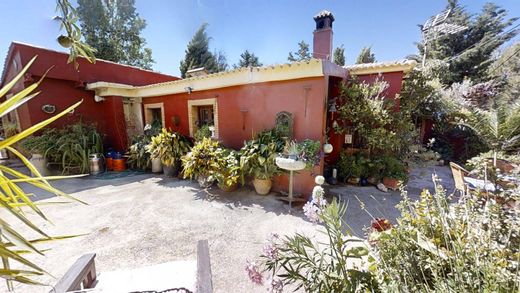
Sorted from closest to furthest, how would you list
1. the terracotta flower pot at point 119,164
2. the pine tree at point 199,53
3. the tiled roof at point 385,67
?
the tiled roof at point 385,67, the terracotta flower pot at point 119,164, the pine tree at point 199,53

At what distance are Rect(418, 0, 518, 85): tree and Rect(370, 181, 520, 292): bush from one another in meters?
12.4

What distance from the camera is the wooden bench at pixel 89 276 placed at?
4.97 feet

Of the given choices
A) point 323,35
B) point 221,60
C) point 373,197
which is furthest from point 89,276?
point 221,60

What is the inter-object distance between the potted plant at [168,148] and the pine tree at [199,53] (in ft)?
36.8

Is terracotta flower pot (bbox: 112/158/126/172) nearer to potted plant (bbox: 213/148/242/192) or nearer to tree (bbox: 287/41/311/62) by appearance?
potted plant (bbox: 213/148/242/192)

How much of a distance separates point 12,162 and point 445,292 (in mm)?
11945

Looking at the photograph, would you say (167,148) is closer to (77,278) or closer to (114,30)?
(77,278)

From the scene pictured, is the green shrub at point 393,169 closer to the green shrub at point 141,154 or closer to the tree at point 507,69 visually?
the green shrub at point 141,154

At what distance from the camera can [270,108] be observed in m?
4.86

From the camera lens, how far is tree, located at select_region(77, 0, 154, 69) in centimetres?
1472

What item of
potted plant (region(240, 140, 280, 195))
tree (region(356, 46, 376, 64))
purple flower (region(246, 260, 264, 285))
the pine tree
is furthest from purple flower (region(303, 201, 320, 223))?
tree (region(356, 46, 376, 64))

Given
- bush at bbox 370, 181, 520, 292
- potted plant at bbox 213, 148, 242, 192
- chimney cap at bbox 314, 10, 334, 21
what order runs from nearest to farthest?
bush at bbox 370, 181, 520, 292, potted plant at bbox 213, 148, 242, 192, chimney cap at bbox 314, 10, 334, 21

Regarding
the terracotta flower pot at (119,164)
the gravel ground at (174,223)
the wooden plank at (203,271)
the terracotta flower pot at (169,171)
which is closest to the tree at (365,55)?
the gravel ground at (174,223)

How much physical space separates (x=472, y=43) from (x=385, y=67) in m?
11.8
